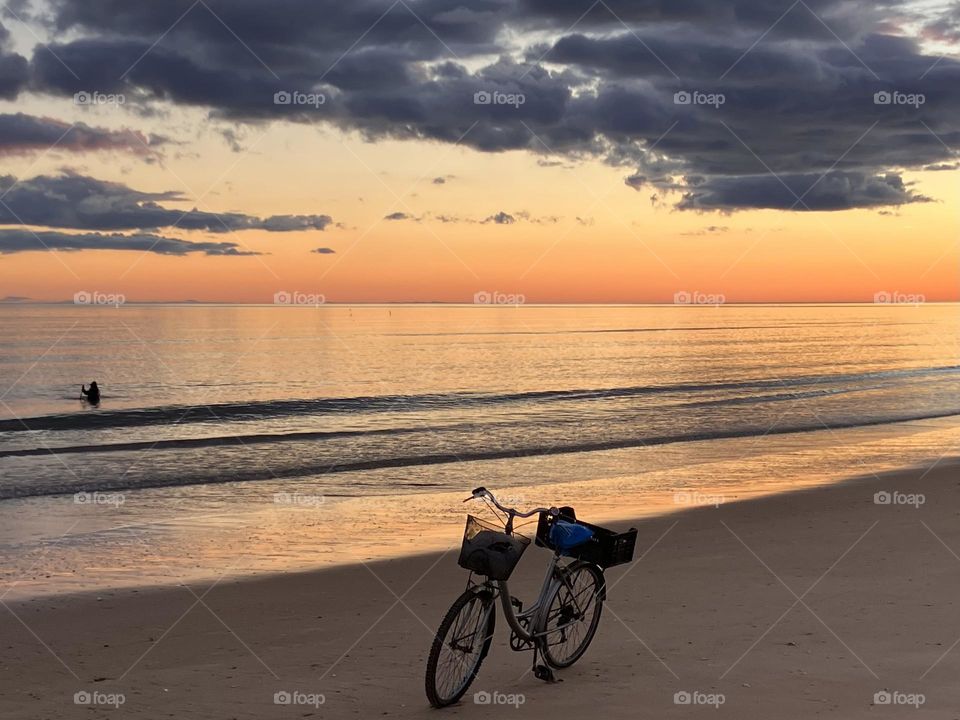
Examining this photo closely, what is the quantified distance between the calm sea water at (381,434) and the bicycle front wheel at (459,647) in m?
5.94

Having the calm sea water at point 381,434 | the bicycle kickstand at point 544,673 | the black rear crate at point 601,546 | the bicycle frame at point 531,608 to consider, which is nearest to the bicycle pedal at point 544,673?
the bicycle kickstand at point 544,673

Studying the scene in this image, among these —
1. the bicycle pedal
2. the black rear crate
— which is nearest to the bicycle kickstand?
the bicycle pedal

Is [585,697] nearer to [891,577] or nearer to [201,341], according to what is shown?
[891,577]

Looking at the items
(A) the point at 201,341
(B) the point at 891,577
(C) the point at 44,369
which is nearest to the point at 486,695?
(B) the point at 891,577

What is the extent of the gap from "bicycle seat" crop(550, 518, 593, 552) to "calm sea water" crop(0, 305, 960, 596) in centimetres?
610

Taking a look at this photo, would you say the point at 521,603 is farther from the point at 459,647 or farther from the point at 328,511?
the point at 328,511

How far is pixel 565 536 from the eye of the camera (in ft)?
23.2

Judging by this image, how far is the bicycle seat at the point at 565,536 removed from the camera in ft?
23.2

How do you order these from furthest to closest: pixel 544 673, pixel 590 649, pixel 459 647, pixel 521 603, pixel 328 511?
pixel 328 511
pixel 590 649
pixel 544 673
pixel 521 603
pixel 459 647

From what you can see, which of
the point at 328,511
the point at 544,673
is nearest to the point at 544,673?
the point at 544,673

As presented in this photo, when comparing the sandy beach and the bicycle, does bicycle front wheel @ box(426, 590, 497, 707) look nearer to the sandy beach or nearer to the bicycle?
the bicycle

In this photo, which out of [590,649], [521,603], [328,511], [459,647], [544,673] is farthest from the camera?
[328,511]

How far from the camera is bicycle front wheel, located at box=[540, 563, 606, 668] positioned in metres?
7.24

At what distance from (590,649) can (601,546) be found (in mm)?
1311
